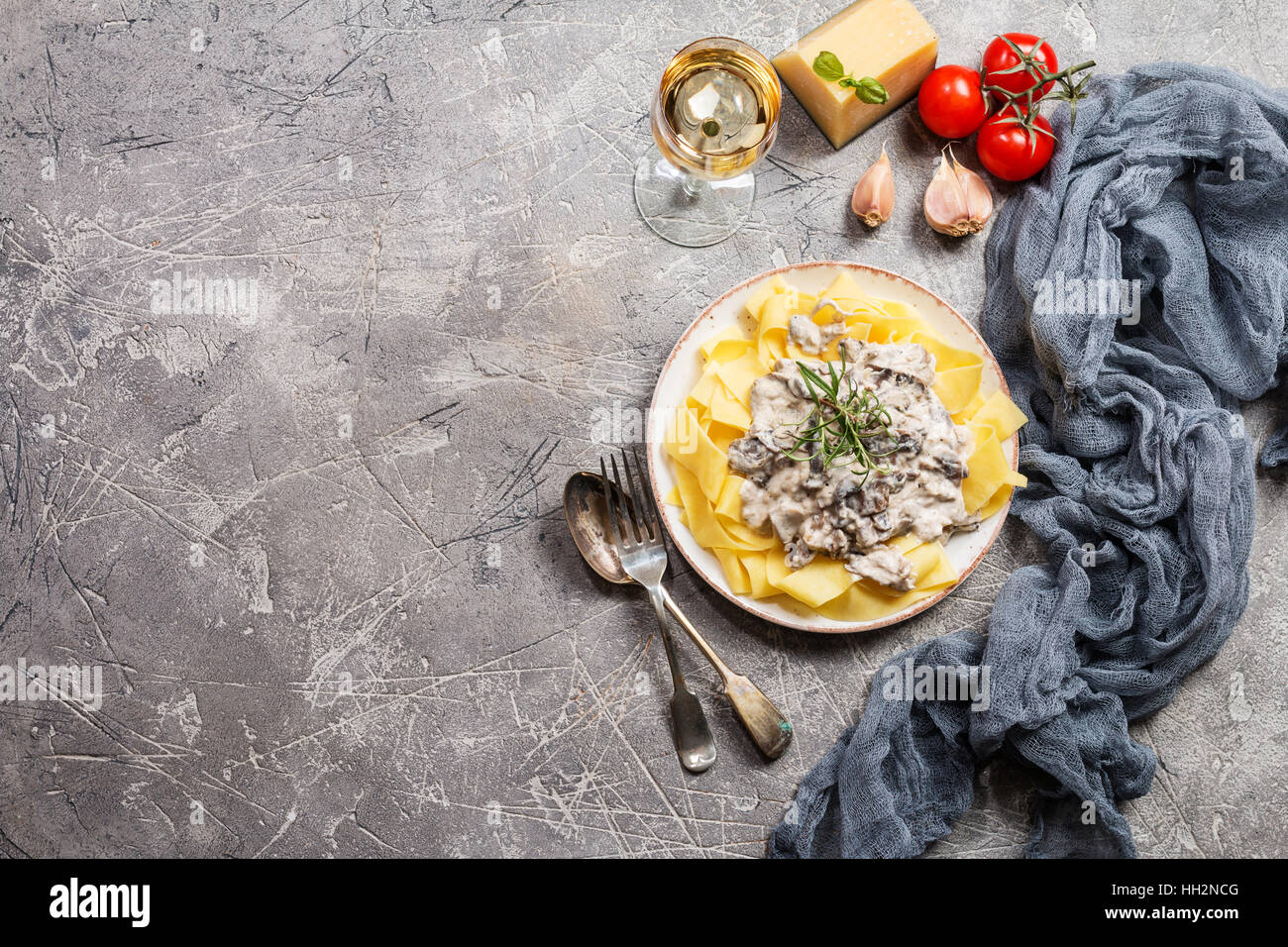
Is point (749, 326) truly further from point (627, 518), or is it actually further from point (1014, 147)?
point (1014, 147)

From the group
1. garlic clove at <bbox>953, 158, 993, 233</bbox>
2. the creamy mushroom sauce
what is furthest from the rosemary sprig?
garlic clove at <bbox>953, 158, 993, 233</bbox>

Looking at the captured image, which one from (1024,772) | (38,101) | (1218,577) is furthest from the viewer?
(38,101)

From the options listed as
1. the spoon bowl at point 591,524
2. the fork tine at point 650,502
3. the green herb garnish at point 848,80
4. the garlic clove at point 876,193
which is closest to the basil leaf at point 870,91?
the green herb garnish at point 848,80

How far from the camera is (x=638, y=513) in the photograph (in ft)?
8.34

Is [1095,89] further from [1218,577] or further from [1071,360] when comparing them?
[1218,577]

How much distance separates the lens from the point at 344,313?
105 inches

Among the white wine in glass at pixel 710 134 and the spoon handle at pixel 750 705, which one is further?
the spoon handle at pixel 750 705

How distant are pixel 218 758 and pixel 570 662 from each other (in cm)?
101

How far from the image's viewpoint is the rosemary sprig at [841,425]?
89.4 inches

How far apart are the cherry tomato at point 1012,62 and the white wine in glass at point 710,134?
0.60m

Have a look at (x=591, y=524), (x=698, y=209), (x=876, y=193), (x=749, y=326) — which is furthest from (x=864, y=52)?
(x=591, y=524)

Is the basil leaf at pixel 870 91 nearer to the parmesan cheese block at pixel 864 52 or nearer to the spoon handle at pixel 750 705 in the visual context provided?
the parmesan cheese block at pixel 864 52

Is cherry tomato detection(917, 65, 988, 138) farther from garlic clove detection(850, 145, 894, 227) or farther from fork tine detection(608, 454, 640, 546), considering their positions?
fork tine detection(608, 454, 640, 546)
